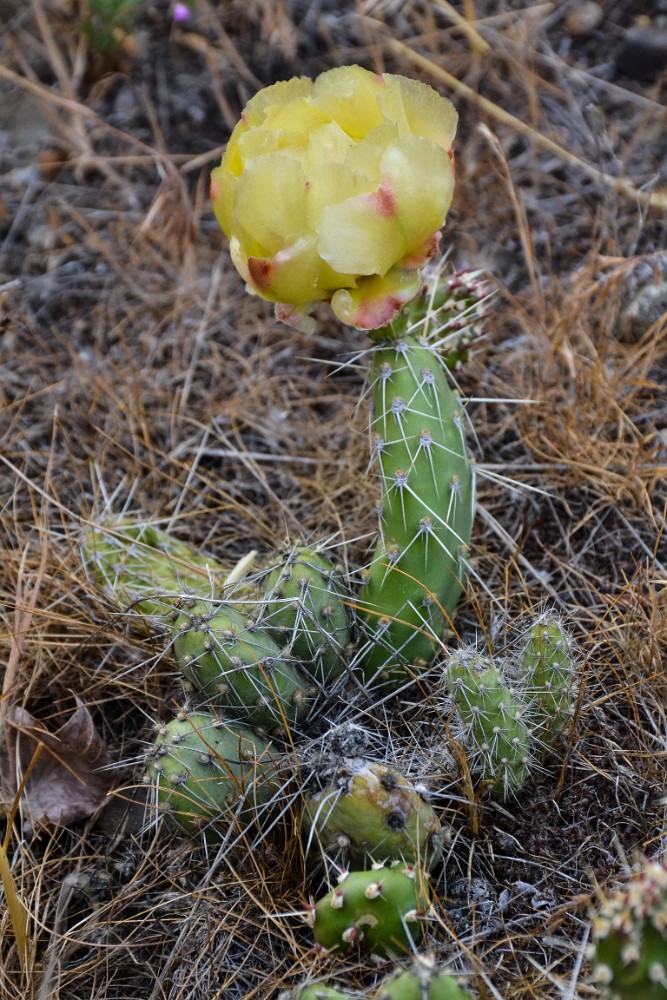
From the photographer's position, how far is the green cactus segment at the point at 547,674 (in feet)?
4.50

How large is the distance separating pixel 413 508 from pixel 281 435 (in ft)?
2.47

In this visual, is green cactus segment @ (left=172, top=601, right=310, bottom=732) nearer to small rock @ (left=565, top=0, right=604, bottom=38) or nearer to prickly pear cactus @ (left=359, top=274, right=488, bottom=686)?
prickly pear cactus @ (left=359, top=274, right=488, bottom=686)

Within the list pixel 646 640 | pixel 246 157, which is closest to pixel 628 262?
pixel 646 640

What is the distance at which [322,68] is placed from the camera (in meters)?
2.89

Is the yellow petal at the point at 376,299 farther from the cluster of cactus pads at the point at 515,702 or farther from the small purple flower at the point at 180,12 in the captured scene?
the small purple flower at the point at 180,12

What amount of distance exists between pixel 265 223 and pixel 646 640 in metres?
0.91

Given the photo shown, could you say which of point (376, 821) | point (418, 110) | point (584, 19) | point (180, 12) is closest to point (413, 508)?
point (376, 821)

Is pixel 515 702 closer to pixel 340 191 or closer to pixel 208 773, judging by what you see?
pixel 208 773

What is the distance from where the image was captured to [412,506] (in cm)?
148

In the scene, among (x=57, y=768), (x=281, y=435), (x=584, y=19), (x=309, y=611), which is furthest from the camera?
(x=584, y=19)

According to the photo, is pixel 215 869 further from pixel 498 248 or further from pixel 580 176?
pixel 580 176

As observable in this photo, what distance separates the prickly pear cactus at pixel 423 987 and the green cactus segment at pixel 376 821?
22 cm

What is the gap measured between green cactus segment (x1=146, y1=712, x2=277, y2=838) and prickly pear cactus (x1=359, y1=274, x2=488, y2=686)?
257 millimetres

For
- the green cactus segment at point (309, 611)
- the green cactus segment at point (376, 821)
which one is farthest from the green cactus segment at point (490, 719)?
the green cactus segment at point (309, 611)
